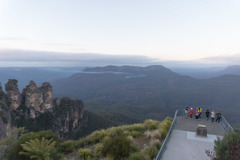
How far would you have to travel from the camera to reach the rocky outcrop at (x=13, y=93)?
6729cm

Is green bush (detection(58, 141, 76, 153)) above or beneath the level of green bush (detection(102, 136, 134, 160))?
beneath

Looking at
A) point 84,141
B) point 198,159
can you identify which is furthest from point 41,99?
point 198,159

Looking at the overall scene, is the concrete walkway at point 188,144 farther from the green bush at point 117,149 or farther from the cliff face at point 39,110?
the cliff face at point 39,110

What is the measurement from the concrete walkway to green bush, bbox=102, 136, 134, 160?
78.6 inches

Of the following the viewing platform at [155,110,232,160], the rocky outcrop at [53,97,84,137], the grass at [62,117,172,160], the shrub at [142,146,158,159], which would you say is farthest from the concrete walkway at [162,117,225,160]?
the rocky outcrop at [53,97,84,137]

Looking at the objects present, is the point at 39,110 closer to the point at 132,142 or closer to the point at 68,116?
the point at 68,116

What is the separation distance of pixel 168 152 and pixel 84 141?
546cm

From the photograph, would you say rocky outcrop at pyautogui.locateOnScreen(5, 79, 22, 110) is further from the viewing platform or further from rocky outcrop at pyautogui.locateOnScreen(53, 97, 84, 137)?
the viewing platform

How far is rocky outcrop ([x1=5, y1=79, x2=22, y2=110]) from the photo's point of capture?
221 ft

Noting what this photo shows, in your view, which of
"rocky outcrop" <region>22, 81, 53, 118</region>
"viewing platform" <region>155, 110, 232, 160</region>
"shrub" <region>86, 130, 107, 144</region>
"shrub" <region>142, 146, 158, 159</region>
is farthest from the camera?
"rocky outcrop" <region>22, 81, 53, 118</region>

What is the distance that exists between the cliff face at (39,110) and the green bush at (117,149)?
5263 cm

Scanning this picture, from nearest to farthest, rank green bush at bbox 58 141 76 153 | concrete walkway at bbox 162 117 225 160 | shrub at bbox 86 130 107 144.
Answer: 1. concrete walkway at bbox 162 117 225 160
2. green bush at bbox 58 141 76 153
3. shrub at bbox 86 130 107 144

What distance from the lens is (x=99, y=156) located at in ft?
26.7

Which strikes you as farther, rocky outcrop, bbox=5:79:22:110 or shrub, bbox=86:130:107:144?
rocky outcrop, bbox=5:79:22:110
